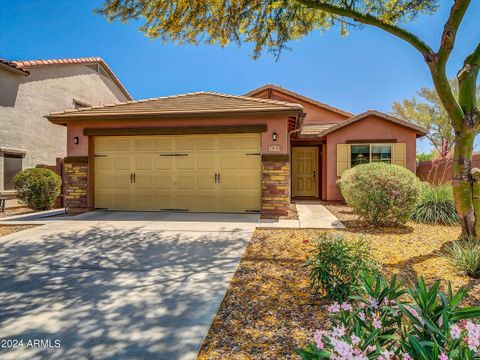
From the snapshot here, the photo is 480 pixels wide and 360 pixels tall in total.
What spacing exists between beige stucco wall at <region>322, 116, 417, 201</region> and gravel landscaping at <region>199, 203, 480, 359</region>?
5.75m

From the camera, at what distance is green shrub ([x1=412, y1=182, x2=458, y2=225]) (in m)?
7.31

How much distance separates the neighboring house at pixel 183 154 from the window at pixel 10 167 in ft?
14.6

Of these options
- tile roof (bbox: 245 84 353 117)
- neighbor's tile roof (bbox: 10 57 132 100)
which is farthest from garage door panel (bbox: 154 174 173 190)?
tile roof (bbox: 245 84 353 117)

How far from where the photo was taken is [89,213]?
9.01 m

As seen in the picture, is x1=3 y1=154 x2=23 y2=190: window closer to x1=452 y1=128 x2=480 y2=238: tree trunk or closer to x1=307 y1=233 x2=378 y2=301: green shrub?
x1=307 y1=233 x2=378 y2=301: green shrub

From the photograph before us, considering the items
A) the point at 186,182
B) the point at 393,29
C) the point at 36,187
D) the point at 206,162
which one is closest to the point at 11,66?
Result: the point at 36,187

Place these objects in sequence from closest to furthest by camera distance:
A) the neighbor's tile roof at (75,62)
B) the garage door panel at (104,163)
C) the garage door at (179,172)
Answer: the garage door at (179,172)
the garage door panel at (104,163)
the neighbor's tile roof at (75,62)

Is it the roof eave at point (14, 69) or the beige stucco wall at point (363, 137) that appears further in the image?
the beige stucco wall at point (363, 137)

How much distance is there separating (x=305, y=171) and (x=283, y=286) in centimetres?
1078

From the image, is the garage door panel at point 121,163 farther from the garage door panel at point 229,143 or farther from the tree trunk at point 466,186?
the tree trunk at point 466,186

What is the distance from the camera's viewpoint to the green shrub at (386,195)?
21.4ft

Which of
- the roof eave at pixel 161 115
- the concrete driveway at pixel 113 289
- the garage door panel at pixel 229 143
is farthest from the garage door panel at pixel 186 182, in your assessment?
the concrete driveway at pixel 113 289

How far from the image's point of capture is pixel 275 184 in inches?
328

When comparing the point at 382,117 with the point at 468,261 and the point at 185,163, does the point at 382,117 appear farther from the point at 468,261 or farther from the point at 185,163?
the point at 468,261
